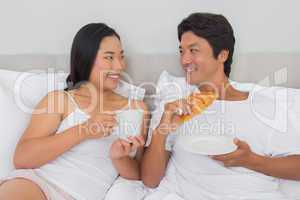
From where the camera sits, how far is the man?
1.48 meters

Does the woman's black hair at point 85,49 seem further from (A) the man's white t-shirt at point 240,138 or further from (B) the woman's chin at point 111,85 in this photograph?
(A) the man's white t-shirt at point 240,138

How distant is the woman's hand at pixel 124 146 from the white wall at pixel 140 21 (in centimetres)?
64

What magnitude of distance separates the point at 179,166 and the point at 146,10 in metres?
0.81

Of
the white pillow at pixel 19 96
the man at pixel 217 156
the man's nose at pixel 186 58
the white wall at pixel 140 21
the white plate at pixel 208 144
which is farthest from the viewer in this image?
the white wall at pixel 140 21

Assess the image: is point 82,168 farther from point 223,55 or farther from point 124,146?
point 223,55

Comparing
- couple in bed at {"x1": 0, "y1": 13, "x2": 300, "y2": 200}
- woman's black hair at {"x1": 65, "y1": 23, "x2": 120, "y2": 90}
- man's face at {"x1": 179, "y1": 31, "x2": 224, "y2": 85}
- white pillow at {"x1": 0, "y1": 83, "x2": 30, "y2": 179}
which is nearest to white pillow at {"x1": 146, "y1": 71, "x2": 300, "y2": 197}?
couple in bed at {"x1": 0, "y1": 13, "x2": 300, "y2": 200}

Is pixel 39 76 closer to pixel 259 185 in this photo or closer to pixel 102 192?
pixel 102 192

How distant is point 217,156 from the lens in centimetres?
142

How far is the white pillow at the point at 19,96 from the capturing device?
5.64 feet

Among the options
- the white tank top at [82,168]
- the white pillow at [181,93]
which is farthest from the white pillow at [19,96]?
the white tank top at [82,168]

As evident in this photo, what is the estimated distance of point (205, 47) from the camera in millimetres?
1626

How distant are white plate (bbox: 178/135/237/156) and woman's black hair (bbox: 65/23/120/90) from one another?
0.54 meters

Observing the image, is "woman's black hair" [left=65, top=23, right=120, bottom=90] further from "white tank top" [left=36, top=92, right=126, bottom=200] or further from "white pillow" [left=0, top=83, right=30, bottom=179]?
"white pillow" [left=0, top=83, right=30, bottom=179]

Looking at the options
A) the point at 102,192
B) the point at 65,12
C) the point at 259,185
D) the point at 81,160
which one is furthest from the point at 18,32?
the point at 259,185
